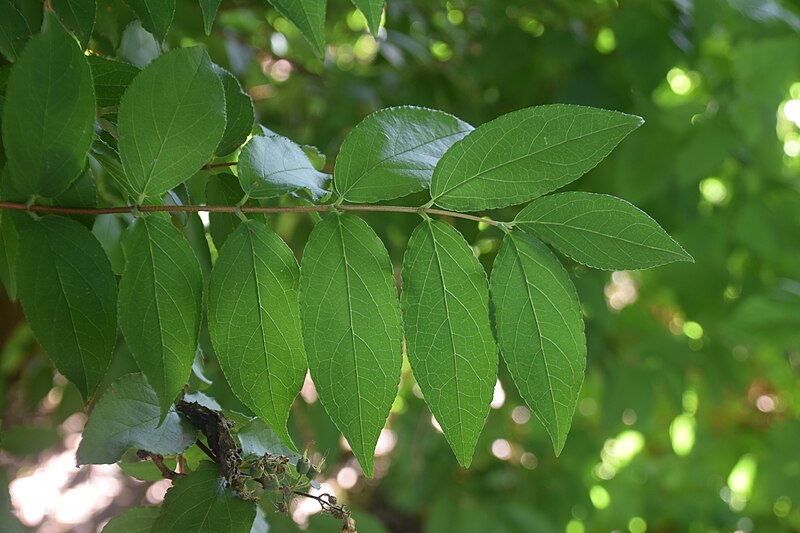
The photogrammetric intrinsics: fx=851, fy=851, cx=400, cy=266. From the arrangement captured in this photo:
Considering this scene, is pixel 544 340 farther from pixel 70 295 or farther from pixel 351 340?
pixel 70 295

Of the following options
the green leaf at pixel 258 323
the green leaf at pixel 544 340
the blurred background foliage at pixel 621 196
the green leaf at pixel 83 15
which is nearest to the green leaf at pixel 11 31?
the green leaf at pixel 83 15

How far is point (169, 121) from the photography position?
36 centimetres

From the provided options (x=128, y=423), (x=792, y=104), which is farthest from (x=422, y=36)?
(x=128, y=423)

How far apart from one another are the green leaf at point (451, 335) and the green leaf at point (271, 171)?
0.20 feet

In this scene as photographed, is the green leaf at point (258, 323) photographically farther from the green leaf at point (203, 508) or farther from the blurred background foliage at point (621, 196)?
the blurred background foliage at point (621, 196)

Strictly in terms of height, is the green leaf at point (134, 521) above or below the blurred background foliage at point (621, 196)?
above

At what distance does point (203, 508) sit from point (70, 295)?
11 centimetres

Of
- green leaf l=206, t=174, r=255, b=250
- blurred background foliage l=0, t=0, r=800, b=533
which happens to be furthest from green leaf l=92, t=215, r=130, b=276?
blurred background foliage l=0, t=0, r=800, b=533

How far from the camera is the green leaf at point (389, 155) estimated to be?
1.30 feet

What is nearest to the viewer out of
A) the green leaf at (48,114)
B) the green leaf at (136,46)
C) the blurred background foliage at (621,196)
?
the green leaf at (48,114)

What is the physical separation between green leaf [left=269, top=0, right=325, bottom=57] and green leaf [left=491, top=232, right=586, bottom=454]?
0.13 metres

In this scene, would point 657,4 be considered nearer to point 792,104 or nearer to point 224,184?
point 792,104

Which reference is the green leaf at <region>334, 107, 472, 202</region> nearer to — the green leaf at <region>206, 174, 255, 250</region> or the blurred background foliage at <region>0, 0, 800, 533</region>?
the green leaf at <region>206, 174, 255, 250</region>

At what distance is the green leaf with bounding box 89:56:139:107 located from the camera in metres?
0.40
